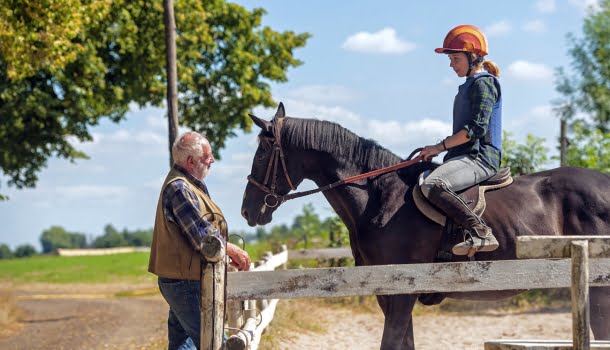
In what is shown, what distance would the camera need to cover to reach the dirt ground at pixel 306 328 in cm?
1245

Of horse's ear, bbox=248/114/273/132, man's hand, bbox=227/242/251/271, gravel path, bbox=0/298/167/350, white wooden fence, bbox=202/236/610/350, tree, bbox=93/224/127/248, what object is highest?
tree, bbox=93/224/127/248

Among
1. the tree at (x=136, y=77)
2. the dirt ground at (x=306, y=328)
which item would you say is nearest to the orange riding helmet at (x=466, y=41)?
the dirt ground at (x=306, y=328)

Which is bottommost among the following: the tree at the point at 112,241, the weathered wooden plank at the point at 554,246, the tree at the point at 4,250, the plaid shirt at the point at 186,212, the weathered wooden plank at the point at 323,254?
the weathered wooden plank at the point at 554,246

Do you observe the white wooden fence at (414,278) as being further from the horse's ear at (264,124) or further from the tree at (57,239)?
the tree at (57,239)

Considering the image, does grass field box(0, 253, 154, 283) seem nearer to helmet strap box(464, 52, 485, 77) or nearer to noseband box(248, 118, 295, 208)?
noseband box(248, 118, 295, 208)

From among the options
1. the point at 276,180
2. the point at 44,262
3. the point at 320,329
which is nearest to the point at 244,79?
the point at 320,329

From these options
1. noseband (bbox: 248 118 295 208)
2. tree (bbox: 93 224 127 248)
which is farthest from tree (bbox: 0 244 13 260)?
noseband (bbox: 248 118 295 208)

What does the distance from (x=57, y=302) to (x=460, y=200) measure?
16.6m

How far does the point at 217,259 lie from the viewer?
4.91 meters

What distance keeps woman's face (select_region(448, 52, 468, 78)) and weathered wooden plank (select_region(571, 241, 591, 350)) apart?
2.50 meters

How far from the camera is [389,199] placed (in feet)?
22.1

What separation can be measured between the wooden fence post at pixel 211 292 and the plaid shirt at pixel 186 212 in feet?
0.54

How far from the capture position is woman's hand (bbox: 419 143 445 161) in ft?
22.1

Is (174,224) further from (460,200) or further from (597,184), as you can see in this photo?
(597,184)
